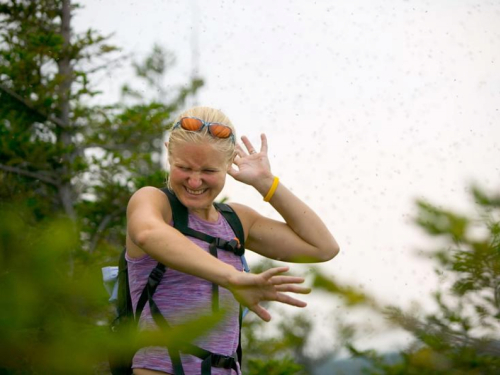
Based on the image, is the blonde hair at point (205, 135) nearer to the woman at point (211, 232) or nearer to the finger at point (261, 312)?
the woman at point (211, 232)

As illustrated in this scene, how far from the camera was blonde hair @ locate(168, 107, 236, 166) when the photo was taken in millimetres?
2939

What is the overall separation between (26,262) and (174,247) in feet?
4.57

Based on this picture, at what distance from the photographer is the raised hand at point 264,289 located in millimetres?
1995

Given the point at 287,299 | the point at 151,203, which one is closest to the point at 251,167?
the point at 151,203

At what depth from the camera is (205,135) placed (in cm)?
296

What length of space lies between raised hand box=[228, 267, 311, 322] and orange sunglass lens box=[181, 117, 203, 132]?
96cm

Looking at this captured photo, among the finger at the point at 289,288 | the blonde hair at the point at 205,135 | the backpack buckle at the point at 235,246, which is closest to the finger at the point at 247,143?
the blonde hair at the point at 205,135

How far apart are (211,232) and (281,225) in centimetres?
52

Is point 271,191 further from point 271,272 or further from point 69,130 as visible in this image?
point 69,130

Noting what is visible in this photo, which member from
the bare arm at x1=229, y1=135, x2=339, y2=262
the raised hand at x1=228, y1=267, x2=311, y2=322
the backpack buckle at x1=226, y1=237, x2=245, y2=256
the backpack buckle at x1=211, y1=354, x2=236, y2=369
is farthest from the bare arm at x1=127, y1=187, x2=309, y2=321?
the bare arm at x1=229, y1=135, x2=339, y2=262

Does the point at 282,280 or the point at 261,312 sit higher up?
the point at 282,280

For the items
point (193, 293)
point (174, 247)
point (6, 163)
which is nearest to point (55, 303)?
point (174, 247)

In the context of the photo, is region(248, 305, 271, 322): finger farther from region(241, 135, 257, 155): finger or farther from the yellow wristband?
region(241, 135, 257, 155): finger

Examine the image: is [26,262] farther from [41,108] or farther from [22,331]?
[41,108]
